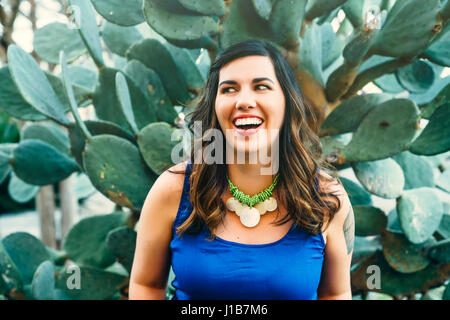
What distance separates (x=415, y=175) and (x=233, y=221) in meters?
0.62

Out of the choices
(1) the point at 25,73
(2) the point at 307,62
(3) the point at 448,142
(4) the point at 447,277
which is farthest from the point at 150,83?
(4) the point at 447,277

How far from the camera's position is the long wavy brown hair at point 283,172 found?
2.29ft

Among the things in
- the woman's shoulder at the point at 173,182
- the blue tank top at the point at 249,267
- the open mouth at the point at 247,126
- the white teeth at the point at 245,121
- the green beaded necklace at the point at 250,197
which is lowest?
the blue tank top at the point at 249,267

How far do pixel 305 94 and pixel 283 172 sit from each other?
0.93 ft

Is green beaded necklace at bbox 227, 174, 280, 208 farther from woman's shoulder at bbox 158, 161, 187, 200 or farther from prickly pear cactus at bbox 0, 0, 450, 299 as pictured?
prickly pear cactus at bbox 0, 0, 450, 299

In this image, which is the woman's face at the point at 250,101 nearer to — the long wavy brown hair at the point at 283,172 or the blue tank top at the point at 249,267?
the long wavy brown hair at the point at 283,172

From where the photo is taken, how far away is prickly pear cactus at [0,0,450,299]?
0.85 m

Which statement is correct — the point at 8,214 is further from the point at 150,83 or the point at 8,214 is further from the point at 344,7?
the point at 344,7

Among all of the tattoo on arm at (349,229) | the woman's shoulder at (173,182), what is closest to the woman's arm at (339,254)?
the tattoo on arm at (349,229)

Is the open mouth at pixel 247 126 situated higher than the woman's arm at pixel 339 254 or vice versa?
the open mouth at pixel 247 126

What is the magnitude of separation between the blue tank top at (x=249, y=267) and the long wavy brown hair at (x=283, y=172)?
0.03 m

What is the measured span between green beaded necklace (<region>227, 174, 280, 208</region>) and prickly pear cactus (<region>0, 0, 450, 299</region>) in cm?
21

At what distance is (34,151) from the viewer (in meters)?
1.08
